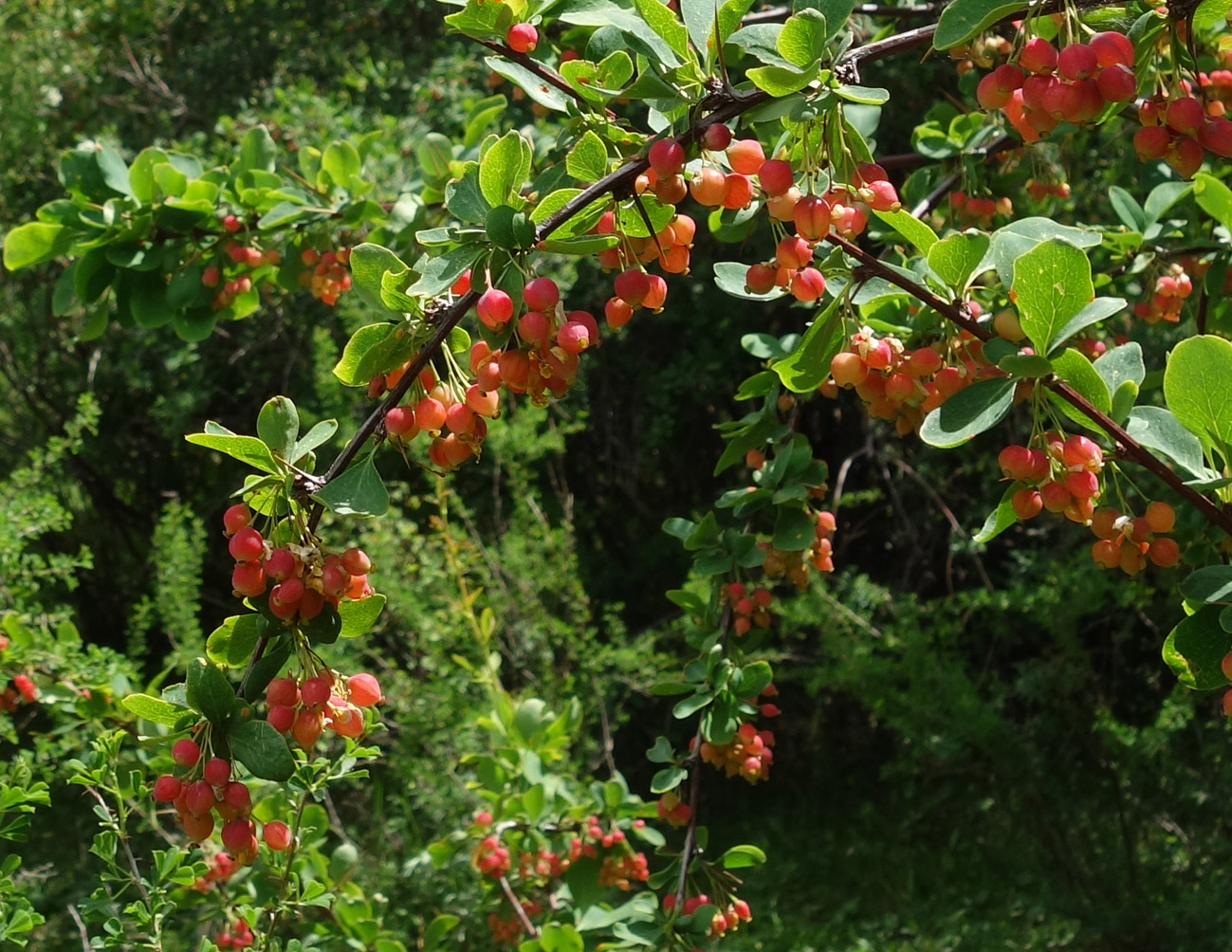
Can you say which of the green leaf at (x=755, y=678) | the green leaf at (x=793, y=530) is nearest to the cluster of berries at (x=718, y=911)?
the green leaf at (x=755, y=678)

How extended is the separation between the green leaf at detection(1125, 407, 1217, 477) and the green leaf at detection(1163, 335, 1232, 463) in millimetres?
22

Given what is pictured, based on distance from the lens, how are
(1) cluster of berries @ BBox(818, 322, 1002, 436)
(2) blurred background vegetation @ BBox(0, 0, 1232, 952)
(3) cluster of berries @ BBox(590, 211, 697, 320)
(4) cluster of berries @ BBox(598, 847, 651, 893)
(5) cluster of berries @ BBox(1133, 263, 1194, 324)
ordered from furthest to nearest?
(2) blurred background vegetation @ BBox(0, 0, 1232, 952)
(4) cluster of berries @ BBox(598, 847, 651, 893)
(5) cluster of berries @ BBox(1133, 263, 1194, 324)
(1) cluster of berries @ BBox(818, 322, 1002, 436)
(3) cluster of berries @ BBox(590, 211, 697, 320)

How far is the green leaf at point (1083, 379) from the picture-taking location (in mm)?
695

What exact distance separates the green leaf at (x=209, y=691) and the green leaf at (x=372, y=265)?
268 mm

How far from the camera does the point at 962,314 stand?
0.81 meters

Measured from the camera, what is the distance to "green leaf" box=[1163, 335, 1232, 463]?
→ 672 mm

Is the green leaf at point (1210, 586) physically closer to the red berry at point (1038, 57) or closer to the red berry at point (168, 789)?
the red berry at point (1038, 57)

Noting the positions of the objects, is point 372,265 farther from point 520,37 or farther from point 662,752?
point 662,752

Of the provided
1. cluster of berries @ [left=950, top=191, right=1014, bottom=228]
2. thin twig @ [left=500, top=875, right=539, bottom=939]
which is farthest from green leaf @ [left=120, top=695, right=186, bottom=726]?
thin twig @ [left=500, top=875, right=539, bottom=939]

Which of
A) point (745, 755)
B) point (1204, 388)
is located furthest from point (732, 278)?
point (745, 755)

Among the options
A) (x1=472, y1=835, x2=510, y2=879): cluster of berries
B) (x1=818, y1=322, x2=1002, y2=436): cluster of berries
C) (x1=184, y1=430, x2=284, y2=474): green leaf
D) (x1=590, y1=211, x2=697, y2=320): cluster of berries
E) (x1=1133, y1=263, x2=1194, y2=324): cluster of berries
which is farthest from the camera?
(x1=472, y1=835, x2=510, y2=879): cluster of berries

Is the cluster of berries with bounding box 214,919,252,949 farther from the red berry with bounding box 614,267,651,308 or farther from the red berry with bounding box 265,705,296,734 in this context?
the red berry with bounding box 614,267,651,308

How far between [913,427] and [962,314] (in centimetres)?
21

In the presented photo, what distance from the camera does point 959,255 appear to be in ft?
2.56
